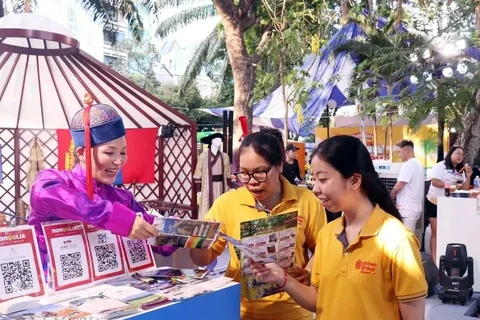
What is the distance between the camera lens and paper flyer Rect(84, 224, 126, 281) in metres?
1.52

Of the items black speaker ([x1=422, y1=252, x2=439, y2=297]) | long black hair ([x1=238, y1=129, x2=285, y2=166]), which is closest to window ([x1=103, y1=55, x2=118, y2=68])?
black speaker ([x1=422, y1=252, x2=439, y2=297])

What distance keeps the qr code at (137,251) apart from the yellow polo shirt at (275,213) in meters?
0.29

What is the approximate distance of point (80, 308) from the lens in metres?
A: 1.27

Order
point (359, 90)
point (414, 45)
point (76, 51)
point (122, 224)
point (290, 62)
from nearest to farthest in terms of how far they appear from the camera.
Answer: point (122, 224), point (76, 51), point (290, 62), point (414, 45), point (359, 90)

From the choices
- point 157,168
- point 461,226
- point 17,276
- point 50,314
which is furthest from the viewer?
Result: point 157,168

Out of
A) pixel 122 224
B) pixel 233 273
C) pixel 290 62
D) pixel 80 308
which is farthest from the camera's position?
pixel 290 62

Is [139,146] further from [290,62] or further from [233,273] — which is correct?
[233,273]

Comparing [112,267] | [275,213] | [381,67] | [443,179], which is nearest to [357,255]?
[275,213]

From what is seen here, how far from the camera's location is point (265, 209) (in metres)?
1.82

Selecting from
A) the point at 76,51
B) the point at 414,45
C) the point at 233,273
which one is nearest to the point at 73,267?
the point at 233,273

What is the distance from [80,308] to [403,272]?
0.83 meters

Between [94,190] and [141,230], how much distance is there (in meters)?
0.24

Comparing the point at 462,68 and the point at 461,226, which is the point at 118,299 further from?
the point at 462,68

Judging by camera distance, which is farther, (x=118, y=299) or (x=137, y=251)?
(x=137, y=251)
